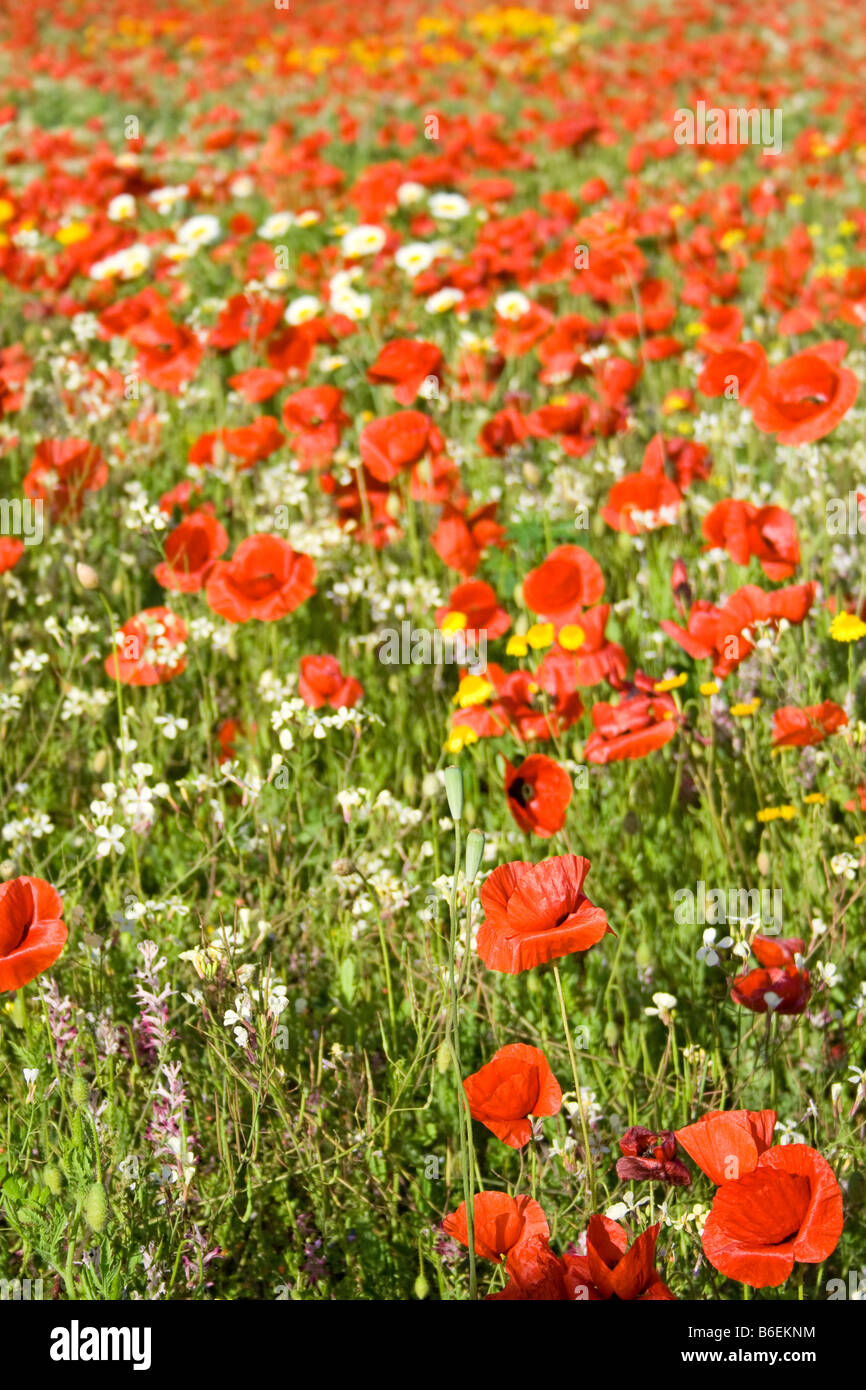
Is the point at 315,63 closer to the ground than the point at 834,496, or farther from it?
farther from it

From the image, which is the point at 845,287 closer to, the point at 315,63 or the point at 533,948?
the point at 533,948

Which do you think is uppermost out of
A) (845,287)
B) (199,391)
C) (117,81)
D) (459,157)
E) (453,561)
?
(117,81)

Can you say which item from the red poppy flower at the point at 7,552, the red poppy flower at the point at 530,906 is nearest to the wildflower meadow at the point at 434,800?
the red poppy flower at the point at 530,906

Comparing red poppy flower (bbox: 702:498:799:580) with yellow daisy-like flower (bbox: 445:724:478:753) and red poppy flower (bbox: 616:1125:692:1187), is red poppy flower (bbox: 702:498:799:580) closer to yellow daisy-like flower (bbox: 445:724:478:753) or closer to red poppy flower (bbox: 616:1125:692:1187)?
yellow daisy-like flower (bbox: 445:724:478:753)

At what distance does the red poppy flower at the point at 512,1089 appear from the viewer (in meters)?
1.65

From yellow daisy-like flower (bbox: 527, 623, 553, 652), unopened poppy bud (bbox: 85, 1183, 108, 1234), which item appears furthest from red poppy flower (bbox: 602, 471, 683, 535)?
unopened poppy bud (bbox: 85, 1183, 108, 1234)

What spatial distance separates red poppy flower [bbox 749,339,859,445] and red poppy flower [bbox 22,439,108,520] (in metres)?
1.67

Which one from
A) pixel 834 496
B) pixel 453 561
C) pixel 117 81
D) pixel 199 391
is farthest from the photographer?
pixel 117 81

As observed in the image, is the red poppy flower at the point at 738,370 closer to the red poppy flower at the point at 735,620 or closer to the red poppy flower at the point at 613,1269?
the red poppy flower at the point at 735,620

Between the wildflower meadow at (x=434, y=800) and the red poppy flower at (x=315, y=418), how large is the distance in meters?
0.02

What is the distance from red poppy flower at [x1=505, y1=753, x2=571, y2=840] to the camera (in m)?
2.19

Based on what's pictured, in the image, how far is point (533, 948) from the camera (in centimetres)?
162

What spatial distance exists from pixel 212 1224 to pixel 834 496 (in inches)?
116
